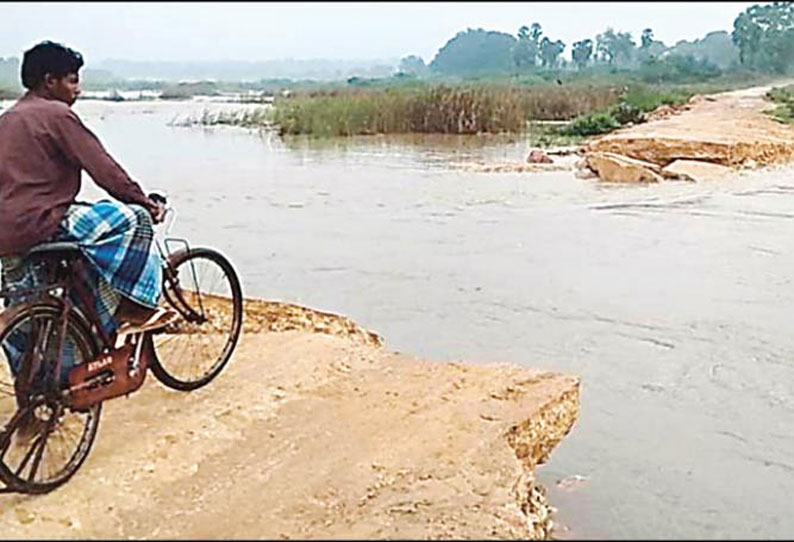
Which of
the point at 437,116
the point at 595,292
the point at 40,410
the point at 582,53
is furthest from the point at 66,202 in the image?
the point at 582,53

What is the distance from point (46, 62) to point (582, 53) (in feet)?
223

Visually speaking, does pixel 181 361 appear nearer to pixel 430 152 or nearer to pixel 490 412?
pixel 490 412

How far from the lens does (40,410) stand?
4199mm

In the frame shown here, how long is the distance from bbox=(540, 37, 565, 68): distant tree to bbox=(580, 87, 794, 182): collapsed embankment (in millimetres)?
31255

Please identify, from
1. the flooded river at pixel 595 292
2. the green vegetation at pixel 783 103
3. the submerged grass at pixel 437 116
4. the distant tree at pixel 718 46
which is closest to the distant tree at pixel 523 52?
the distant tree at pixel 718 46

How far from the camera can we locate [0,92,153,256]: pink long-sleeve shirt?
4207 mm

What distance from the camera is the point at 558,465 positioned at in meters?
5.13

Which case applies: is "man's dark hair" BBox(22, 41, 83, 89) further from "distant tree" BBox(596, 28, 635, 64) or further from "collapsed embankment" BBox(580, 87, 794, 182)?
"distant tree" BBox(596, 28, 635, 64)

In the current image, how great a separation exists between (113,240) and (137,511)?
1.17m

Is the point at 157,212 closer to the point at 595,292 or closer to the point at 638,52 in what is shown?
the point at 595,292

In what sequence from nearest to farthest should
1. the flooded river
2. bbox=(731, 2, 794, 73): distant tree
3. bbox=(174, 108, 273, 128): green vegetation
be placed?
the flooded river
bbox=(174, 108, 273, 128): green vegetation
bbox=(731, 2, 794, 73): distant tree

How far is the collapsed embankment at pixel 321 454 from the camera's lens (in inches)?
145

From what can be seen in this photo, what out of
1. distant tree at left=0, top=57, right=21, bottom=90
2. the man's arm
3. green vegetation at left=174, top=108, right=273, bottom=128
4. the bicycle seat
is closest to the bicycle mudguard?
the bicycle seat

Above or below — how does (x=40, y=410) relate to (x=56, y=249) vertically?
below
